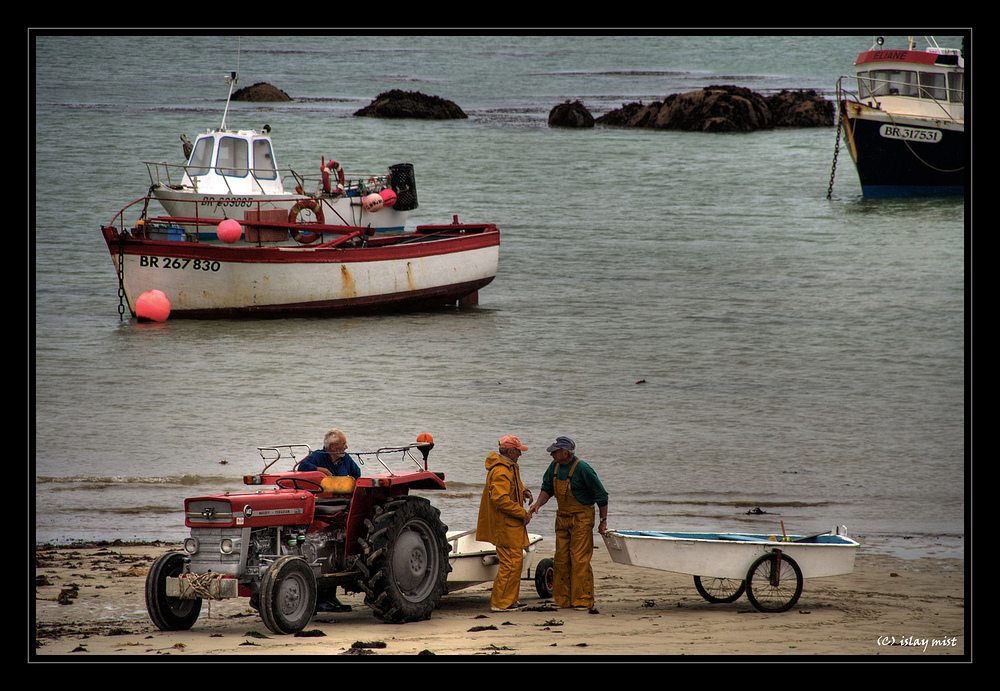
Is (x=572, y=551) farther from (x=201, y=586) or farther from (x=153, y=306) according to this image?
(x=153, y=306)

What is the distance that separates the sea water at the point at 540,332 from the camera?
360 inches

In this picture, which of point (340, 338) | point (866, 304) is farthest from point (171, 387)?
point (866, 304)

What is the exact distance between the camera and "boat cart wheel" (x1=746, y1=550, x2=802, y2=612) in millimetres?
6109

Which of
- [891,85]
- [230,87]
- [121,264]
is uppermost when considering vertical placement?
[891,85]

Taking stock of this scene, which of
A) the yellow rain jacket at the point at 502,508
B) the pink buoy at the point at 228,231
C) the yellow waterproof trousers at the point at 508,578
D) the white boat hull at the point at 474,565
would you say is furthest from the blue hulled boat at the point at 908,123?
the yellow waterproof trousers at the point at 508,578

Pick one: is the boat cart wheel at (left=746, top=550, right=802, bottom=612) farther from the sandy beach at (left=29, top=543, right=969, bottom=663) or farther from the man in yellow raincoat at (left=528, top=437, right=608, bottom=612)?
the man in yellow raincoat at (left=528, top=437, right=608, bottom=612)

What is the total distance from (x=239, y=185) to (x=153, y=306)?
5.13 m

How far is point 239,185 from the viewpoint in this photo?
1806 cm

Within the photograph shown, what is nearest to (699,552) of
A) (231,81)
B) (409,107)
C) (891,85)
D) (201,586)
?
(201,586)

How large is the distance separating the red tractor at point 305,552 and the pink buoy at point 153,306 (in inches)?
320

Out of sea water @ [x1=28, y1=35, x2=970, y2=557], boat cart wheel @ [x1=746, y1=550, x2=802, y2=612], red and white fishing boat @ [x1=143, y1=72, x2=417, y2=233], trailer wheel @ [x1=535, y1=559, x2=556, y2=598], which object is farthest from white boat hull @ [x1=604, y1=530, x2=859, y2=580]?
red and white fishing boat @ [x1=143, y1=72, x2=417, y2=233]

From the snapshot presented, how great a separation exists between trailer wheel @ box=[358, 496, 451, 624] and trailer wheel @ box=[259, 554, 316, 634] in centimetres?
32
